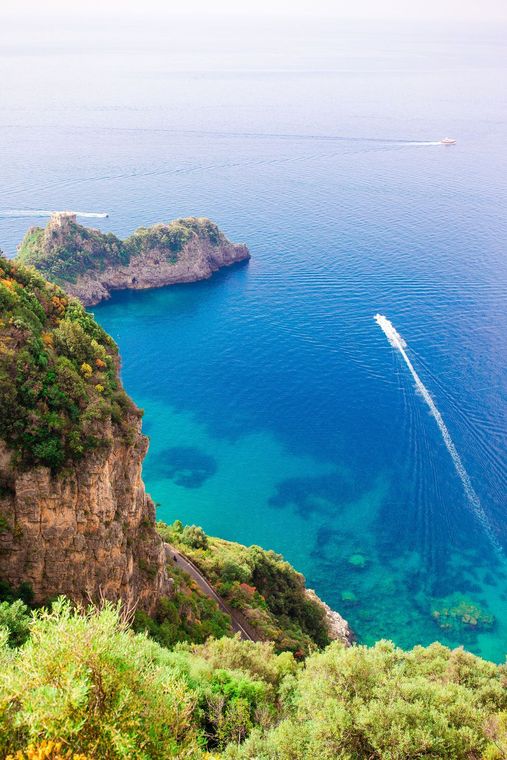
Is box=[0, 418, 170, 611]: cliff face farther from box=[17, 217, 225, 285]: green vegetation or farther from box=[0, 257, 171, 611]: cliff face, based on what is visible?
box=[17, 217, 225, 285]: green vegetation

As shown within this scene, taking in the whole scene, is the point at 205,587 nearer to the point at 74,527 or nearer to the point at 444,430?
the point at 74,527

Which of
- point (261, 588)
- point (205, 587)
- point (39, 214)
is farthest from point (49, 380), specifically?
point (39, 214)

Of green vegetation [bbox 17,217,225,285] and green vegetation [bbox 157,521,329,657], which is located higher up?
green vegetation [bbox 17,217,225,285]

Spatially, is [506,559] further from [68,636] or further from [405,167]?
[405,167]

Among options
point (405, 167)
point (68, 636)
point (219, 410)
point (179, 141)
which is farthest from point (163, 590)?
point (179, 141)

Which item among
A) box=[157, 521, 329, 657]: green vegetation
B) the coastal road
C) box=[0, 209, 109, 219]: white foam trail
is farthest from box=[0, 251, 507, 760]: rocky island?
box=[0, 209, 109, 219]: white foam trail
